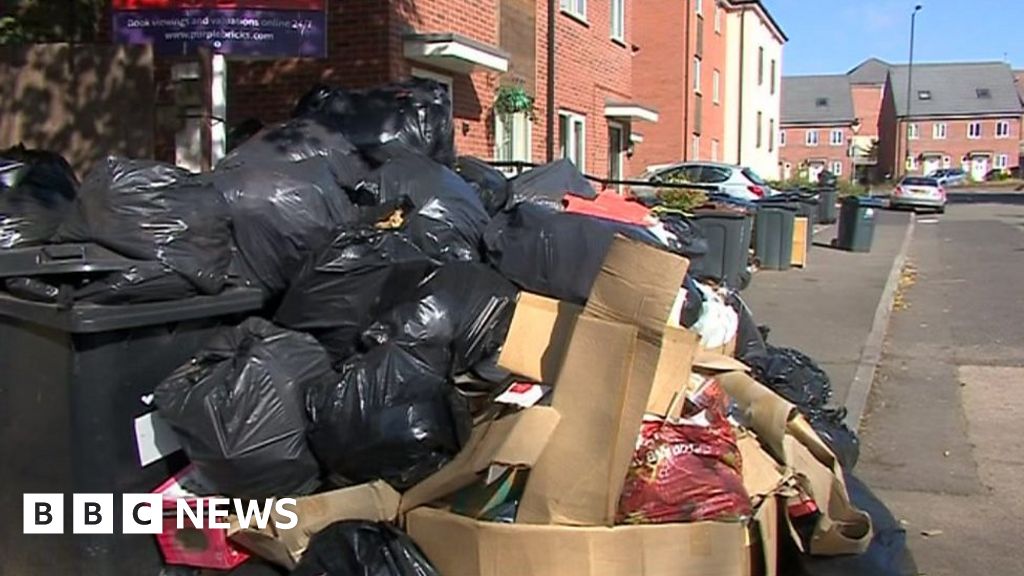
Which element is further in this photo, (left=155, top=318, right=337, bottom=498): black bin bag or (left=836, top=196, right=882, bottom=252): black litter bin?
(left=836, top=196, right=882, bottom=252): black litter bin

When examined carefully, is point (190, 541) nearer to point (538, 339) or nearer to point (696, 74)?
point (538, 339)

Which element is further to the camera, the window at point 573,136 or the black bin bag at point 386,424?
the window at point 573,136

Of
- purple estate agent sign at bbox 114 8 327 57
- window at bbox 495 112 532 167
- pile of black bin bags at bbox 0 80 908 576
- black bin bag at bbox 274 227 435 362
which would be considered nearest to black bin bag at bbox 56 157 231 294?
pile of black bin bags at bbox 0 80 908 576

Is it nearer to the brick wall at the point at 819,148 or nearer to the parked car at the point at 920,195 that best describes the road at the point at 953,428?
the parked car at the point at 920,195

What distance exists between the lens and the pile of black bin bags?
3.14 metres

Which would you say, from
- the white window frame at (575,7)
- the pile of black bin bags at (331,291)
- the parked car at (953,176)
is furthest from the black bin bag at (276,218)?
the parked car at (953,176)

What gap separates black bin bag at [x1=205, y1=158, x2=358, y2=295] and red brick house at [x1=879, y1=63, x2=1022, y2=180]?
7908 cm

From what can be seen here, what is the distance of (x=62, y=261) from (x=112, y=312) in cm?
25

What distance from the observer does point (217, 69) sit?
6.20m

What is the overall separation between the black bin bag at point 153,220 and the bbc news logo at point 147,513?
701 mm

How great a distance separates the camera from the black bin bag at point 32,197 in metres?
3.60

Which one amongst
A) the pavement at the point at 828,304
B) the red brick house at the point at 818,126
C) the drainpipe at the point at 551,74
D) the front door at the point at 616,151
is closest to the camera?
the pavement at the point at 828,304

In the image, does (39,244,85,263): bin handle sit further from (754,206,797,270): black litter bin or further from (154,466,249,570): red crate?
(754,206,797,270): black litter bin

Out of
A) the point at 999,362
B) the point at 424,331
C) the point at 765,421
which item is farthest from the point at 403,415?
the point at 999,362
